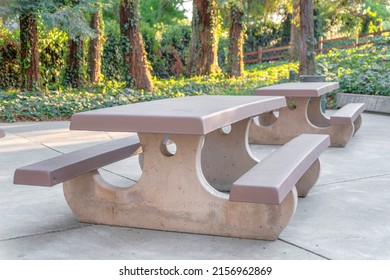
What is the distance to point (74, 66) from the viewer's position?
15930mm

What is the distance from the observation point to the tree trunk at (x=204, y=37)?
18562mm

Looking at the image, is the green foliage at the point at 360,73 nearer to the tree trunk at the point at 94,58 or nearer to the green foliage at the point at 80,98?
the green foliage at the point at 80,98

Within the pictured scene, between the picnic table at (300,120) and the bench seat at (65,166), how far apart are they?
3096mm

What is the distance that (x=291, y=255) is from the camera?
336cm

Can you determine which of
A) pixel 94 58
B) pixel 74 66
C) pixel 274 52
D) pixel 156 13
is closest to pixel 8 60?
pixel 74 66

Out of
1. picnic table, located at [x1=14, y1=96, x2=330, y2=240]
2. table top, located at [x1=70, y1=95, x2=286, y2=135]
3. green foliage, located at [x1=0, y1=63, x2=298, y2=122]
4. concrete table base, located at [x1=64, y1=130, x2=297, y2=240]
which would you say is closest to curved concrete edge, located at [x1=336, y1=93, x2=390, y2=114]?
green foliage, located at [x1=0, y1=63, x2=298, y2=122]

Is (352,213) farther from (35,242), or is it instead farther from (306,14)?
(306,14)

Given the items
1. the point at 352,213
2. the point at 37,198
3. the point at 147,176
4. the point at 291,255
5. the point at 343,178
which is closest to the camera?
the point at 291,255

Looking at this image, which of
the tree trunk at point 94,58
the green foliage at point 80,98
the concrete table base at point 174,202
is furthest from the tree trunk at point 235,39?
the concrete table base at point 174,202

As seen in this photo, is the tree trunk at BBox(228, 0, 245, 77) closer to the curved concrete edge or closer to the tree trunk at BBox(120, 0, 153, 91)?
the tree trunk at BBox(120, 0, 153, 91)

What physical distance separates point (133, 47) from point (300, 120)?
761cm

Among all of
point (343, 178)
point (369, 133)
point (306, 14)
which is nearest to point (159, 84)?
point (306, 14)

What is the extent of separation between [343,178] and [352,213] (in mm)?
1254

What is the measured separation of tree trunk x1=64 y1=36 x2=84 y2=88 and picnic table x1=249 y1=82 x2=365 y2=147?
8965 mm
